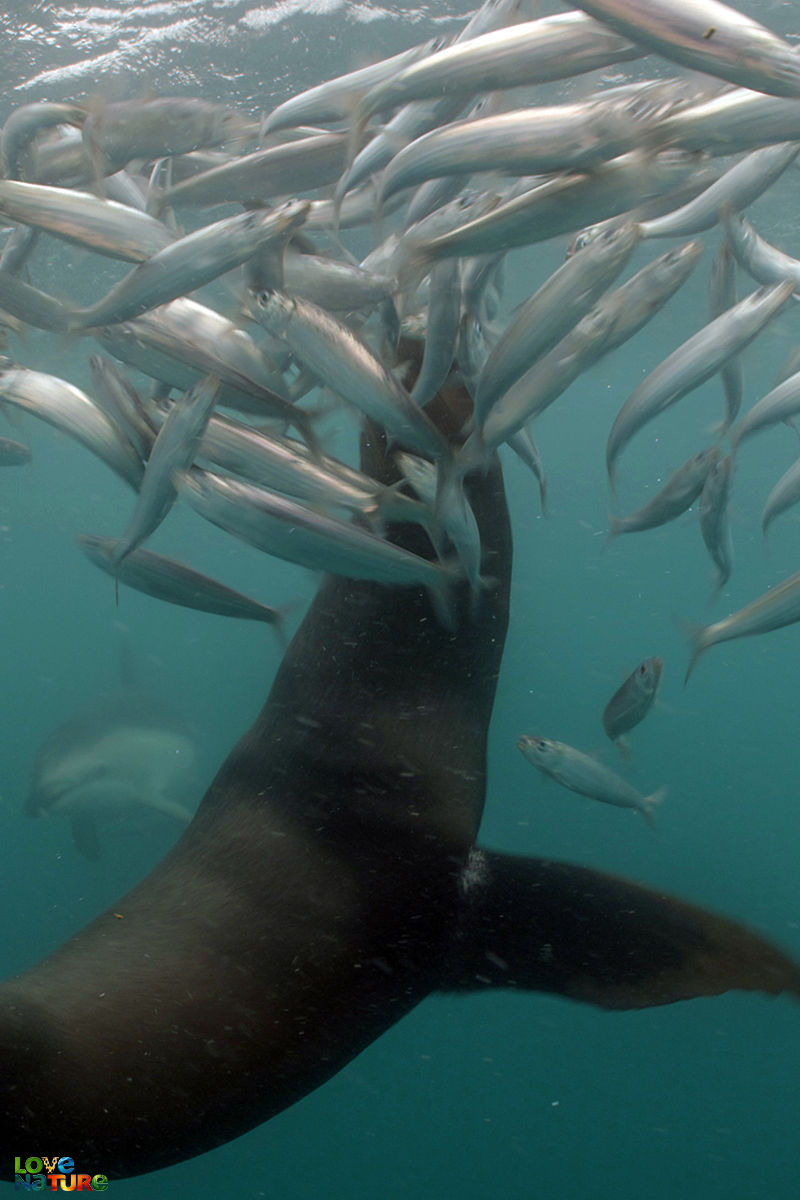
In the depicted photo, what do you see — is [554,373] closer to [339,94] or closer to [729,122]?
[729,122]

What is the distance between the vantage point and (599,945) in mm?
3152

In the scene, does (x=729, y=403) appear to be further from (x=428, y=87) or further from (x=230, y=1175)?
(x=230, y=1175)

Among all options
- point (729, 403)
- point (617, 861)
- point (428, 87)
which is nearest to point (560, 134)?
point (428, 87)

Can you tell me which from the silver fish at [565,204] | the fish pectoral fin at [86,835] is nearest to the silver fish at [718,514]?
the silver fish at [565,204]

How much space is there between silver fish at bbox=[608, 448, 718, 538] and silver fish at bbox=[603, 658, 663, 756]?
109 cm

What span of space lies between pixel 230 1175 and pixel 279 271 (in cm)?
2622

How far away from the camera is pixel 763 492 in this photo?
71.1m

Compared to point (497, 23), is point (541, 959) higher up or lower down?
lower down

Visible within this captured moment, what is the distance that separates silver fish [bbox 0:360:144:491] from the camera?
3.27 m

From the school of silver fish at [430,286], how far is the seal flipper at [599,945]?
4.57 ft

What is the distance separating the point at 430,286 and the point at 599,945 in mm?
3017

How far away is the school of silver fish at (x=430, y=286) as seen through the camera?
8.70 ft

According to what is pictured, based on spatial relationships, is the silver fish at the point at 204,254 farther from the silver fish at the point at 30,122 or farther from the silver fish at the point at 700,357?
the silver fish at the point at 700,357

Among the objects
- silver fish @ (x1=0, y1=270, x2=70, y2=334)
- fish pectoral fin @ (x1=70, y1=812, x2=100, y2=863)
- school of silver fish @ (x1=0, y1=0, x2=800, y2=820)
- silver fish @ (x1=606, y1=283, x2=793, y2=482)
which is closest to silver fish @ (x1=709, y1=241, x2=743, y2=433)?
→ school of silver fish @ (x1=0, y1=0, x2=800, y2=820)
